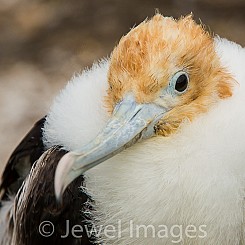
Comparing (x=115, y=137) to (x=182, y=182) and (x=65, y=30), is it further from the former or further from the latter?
(x=65, y=30)

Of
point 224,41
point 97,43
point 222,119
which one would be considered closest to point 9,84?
point 97,43

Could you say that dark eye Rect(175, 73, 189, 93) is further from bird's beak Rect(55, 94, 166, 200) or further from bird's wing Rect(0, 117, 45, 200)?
bird's wing Rect(0, 117, 45, 200)

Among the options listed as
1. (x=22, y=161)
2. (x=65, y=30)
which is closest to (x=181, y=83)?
(x=22, y=161)

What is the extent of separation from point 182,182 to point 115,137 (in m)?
0.17

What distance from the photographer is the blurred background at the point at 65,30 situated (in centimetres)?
336

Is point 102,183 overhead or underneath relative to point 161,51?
underneath

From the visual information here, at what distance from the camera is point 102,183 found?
65.4 inches

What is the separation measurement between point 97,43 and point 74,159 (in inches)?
79.5

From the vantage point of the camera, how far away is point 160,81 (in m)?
1.63

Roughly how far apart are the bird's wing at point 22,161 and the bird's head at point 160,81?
0.40m

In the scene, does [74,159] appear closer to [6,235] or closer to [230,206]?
[230,206]
